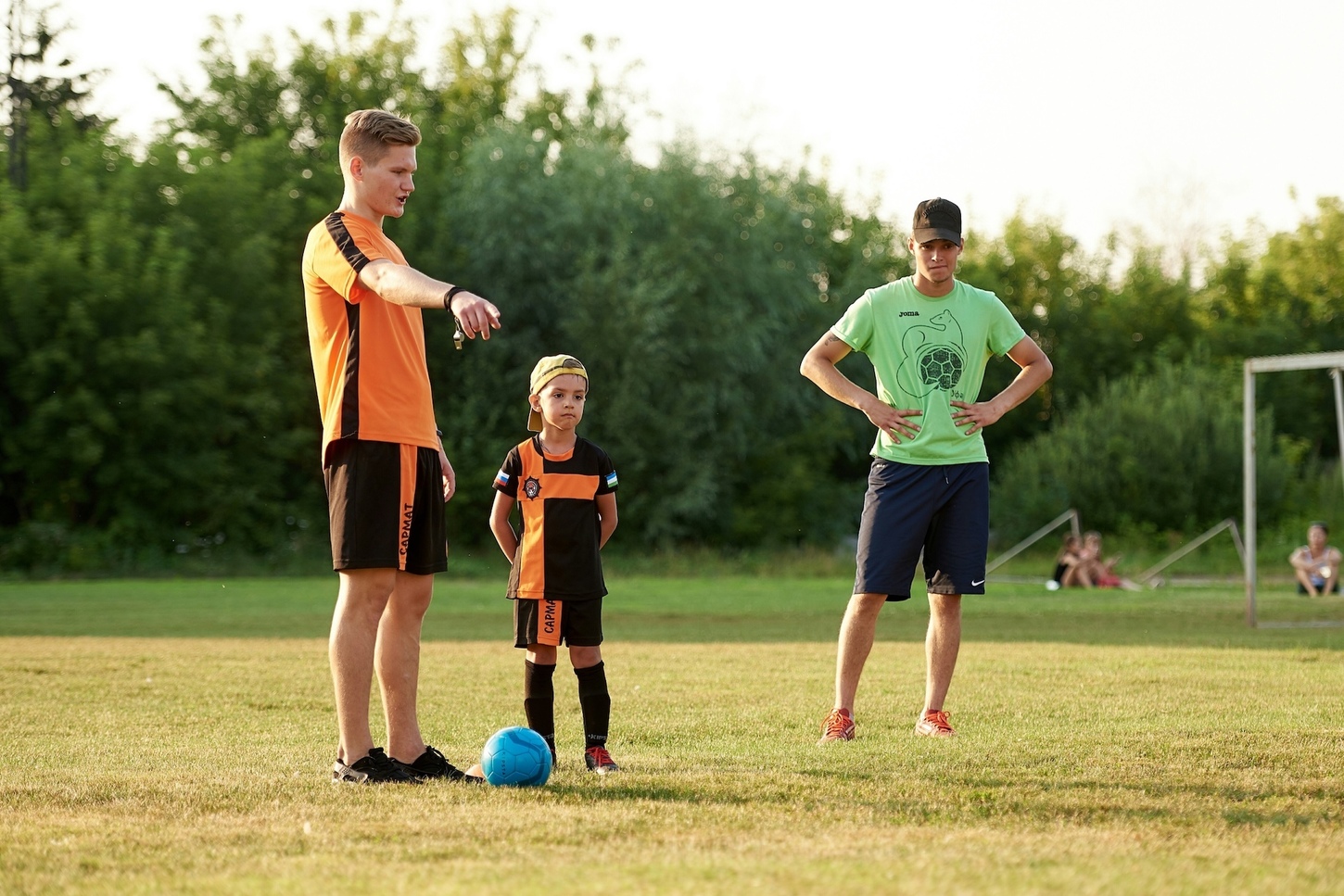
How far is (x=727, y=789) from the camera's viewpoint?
197 inches

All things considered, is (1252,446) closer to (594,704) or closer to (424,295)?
(594,704)

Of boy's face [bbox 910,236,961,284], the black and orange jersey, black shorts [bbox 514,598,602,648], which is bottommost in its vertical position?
black shorts [bbox 514,598,602,648]

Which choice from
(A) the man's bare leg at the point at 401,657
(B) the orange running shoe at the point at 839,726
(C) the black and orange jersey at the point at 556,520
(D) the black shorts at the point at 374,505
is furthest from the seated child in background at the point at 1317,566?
(D) the black shorts at the point at 374,505

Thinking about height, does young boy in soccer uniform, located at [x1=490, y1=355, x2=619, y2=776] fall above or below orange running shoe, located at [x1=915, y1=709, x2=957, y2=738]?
above

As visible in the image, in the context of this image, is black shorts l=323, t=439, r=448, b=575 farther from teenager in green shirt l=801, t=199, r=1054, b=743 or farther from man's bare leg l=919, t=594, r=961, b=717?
man's bare leg l=919, t=594, r=961, b=717

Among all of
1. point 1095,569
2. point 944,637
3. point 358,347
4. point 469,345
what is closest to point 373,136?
point 358,347

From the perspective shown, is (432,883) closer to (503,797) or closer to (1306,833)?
(503,797)

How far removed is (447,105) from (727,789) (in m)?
44.3

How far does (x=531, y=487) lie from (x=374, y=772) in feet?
4.76

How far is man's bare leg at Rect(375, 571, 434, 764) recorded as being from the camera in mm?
5531

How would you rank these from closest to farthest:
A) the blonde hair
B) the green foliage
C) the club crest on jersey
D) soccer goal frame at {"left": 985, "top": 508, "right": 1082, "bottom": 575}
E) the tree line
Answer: the blonde hair → the club crest on jersey → soccer goal frame at {"left": 985, "top": 508, "right": 1082, "bottom": 575} → the tree line → the green foliage

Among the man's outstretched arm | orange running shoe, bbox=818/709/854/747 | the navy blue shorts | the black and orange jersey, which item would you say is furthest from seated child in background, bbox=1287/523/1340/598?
the man's outstretched arm

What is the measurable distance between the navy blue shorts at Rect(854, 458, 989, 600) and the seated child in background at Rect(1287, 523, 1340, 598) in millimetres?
16853

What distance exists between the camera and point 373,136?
5504 millimetres
